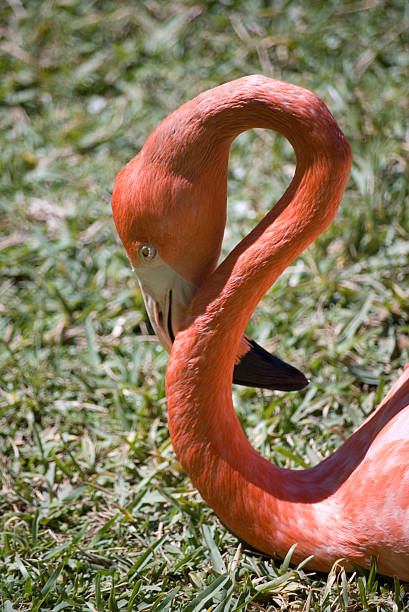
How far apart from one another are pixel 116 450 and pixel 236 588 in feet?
2.69

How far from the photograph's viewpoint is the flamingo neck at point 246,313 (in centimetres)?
176

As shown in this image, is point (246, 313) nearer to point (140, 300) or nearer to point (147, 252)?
point (147, 252)

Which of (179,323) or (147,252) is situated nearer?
(147,252)

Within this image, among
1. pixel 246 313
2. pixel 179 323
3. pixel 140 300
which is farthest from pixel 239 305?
pixel 140 300

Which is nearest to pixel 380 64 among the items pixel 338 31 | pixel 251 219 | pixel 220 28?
pixel 338 31

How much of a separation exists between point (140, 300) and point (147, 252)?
140cm

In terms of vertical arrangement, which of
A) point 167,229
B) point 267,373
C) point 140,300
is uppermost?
point 167,229

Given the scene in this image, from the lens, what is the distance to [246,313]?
194 cm

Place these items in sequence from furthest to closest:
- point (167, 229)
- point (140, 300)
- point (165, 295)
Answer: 1. point (140, 300)
2. point (165, 295)
3. point (167, 229)

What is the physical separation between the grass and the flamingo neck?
216mm

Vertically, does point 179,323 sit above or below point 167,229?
below

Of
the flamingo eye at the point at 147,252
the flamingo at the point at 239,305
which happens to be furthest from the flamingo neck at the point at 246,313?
the flamingo eye at the point at 147,252

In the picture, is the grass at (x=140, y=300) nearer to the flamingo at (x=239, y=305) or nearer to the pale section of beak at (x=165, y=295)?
the flamingo at (x=239, y=305)

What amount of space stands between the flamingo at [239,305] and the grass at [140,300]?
16 cm
